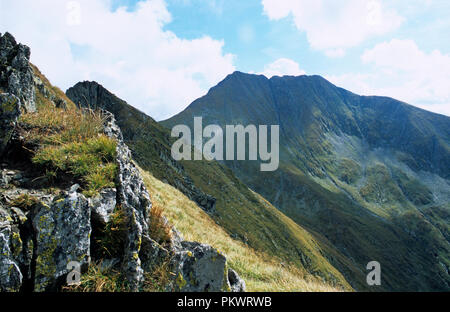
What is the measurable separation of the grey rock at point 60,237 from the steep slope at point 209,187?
1669 inches

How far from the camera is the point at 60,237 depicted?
17.8 feet

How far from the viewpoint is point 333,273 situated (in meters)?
112

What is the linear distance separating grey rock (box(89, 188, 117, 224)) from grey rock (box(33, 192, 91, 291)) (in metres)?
0.23

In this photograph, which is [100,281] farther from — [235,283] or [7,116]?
[7,116]

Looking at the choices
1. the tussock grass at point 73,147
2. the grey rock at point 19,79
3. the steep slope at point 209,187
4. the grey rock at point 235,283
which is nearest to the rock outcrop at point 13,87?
the grey rock at point 19,79

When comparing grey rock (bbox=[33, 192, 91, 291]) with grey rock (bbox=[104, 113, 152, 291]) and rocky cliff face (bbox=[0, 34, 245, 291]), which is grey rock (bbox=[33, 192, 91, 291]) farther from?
grey rock (bbox=[104, 113, 152, 291])

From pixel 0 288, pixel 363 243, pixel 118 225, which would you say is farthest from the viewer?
pixel 363 243

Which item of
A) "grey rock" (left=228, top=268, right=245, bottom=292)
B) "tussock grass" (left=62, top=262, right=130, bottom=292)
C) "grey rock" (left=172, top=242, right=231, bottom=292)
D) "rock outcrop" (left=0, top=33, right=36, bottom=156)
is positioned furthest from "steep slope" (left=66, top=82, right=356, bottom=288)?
"tussock grass" (left=62, top=262, right=130, bottom=292)

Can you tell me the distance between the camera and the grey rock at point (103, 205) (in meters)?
6.03

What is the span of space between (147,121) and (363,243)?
198247 mm

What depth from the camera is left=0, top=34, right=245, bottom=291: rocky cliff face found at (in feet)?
16.6
